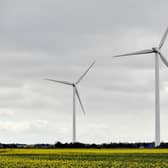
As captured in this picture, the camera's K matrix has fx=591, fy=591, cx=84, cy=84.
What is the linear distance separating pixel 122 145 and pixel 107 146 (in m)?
3.70

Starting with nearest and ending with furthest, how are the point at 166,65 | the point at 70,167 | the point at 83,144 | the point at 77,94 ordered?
the point at 70,167
the point at 166,65
the point at 77,94
the point at 83,144

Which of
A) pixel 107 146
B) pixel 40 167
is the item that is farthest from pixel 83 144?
pixel 40 167

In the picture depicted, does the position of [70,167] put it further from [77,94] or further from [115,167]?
[77,94]

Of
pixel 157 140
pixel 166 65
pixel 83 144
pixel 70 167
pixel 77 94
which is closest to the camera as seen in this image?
pixel 70 167

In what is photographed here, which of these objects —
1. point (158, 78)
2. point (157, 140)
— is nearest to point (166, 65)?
point (158, 78)

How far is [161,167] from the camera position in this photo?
1538 inches

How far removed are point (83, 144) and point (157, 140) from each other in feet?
115

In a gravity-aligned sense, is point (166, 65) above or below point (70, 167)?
above

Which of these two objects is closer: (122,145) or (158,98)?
(158,98)

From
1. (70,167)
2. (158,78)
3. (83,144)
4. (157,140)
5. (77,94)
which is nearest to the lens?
(70,167)

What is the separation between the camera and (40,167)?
4025cm

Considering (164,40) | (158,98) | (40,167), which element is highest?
(164,40)

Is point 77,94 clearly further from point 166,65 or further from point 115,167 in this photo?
point 115,167

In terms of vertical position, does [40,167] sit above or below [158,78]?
below
